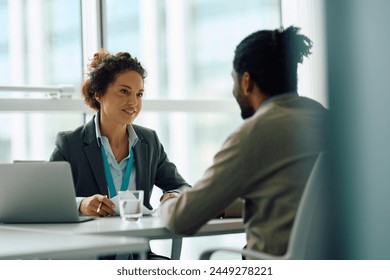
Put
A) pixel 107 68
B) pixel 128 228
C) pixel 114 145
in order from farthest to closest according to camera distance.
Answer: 1. pixel 107 68
2. pixel 114 145
3. pixel 128 228

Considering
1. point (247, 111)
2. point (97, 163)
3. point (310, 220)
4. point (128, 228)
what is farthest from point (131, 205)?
point (310, 220)

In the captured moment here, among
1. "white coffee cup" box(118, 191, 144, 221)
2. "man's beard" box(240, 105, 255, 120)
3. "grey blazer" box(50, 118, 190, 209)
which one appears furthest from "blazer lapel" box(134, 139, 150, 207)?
"man's beard" box(240, 105, 255, 120)

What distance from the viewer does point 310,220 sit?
67.4 inches

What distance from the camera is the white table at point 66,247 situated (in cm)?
169

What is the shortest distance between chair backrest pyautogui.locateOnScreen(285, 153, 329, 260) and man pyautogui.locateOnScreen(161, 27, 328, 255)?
0.14 metres

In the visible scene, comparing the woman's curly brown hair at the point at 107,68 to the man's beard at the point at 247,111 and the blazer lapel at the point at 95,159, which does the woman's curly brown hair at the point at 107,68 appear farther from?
the man's beard at the point at 247,111

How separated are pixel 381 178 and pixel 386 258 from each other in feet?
0.74

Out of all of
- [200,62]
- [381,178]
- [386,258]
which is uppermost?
[200,62]

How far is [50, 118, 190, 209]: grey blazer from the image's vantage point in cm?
288

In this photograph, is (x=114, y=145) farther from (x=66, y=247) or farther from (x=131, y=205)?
(x=66, y=247)

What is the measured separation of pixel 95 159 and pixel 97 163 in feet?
0.07

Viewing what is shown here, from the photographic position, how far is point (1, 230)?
7.22 ft
